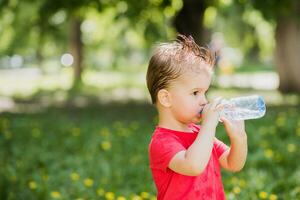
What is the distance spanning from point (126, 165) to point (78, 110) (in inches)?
244

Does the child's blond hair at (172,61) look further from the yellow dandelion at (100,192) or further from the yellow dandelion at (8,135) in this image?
the yellow dandelion at (8,135)

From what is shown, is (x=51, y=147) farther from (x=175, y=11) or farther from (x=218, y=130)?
(x=175, y=11)

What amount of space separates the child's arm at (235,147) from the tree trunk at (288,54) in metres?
12.7

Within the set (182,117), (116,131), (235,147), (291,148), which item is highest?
→ (182,117)

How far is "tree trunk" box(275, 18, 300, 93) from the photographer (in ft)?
49.4

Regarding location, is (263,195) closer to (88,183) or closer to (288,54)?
(88,183)

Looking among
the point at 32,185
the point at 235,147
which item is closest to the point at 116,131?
the point at 32,185

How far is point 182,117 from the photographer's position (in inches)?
101

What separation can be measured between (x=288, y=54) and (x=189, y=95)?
1319cm

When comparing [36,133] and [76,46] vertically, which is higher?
[76,46]

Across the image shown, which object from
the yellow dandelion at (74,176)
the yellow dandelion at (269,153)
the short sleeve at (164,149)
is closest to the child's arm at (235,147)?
the short sleeve at (164,149)

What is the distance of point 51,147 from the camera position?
757cm

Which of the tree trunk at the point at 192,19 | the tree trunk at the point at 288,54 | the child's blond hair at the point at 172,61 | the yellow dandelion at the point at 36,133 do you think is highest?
the tree trunk at the point at 192,19

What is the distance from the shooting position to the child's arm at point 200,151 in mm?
2391
